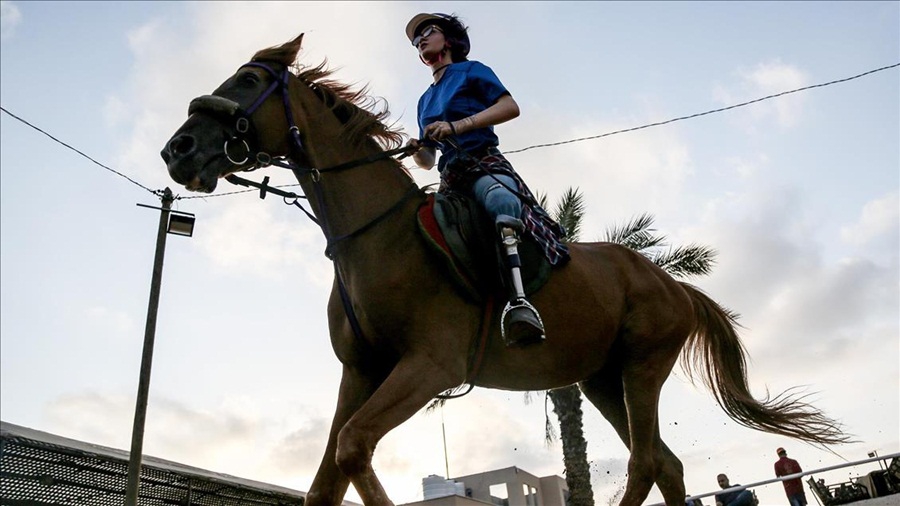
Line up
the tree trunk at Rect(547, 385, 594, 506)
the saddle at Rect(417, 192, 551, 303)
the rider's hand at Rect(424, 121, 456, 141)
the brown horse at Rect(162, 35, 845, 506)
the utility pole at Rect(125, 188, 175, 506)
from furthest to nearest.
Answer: the tree trunk at Rect(547, 385, 594, 506), the utility pole at Rect(125, 188, 175, 506), the rider's hand at Rect(424, 121, 456, 141), the saddle at Rect(417, 192, 551, 303), the brown horse at Rect(162, 35, 845, 506)

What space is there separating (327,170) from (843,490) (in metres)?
9.92

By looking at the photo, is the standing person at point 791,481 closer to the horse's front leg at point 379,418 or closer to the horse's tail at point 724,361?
the horse's tail at point 724,361

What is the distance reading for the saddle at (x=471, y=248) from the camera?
410 centimetres

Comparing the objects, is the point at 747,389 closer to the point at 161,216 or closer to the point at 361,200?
the point at 361,200

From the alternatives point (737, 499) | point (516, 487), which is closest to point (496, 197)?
point (737, 499)

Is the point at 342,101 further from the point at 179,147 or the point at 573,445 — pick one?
the point at 573,445

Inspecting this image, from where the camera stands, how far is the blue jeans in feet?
13.8

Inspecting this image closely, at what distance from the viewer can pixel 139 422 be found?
38.5ft

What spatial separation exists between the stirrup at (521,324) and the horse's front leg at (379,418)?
1.57 feet

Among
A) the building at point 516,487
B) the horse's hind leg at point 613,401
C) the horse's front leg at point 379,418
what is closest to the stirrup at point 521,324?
the horse's front leg at point 379,418

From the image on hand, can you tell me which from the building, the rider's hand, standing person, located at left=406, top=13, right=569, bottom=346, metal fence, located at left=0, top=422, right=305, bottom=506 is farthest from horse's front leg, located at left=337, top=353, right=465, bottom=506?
the building

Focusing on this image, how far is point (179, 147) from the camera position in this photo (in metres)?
3.87

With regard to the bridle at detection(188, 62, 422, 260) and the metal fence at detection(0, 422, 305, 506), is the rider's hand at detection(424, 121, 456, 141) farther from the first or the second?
the metal fence at detection(0, 422, 305, 506)

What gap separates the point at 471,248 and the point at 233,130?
1438mm
